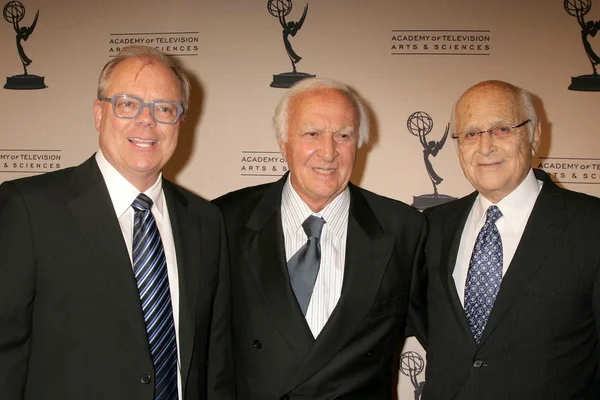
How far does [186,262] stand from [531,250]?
1265 millimetres

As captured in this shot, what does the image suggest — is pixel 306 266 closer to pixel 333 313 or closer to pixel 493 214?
pixel 333 313

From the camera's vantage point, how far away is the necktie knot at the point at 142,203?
1.72m

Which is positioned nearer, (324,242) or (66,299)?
(66,299)

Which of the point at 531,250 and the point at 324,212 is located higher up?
the point at 324,212

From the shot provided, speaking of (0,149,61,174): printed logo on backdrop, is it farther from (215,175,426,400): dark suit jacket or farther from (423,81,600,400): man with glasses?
(423,81,600,400): man with glasses

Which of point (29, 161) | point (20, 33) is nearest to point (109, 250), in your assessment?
point (29, 161)

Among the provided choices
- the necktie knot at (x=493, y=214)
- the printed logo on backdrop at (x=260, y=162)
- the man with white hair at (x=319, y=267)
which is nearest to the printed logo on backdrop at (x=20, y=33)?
the printed logo on backdrop at (x=260, y=162)

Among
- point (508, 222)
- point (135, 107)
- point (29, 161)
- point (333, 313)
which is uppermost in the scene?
point (29, 161)

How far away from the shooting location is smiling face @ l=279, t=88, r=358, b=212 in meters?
2.05

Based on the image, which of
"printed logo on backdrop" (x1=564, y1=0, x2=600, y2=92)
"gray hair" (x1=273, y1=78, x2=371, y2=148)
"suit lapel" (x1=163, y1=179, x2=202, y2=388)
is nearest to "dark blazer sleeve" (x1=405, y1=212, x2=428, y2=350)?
"gray hair" (x1=273, y1=78, x2=371, y2=148)

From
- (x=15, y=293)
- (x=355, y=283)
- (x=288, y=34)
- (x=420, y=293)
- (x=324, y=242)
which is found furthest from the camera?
(x=288, y=34)

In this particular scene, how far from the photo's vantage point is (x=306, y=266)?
1999 millimetres

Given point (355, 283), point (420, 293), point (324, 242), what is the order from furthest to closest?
1. point (420, 293)
2. point (324, 242)
3. point (355, 283)

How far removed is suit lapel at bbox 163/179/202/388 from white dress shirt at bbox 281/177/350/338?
38 centimetres
